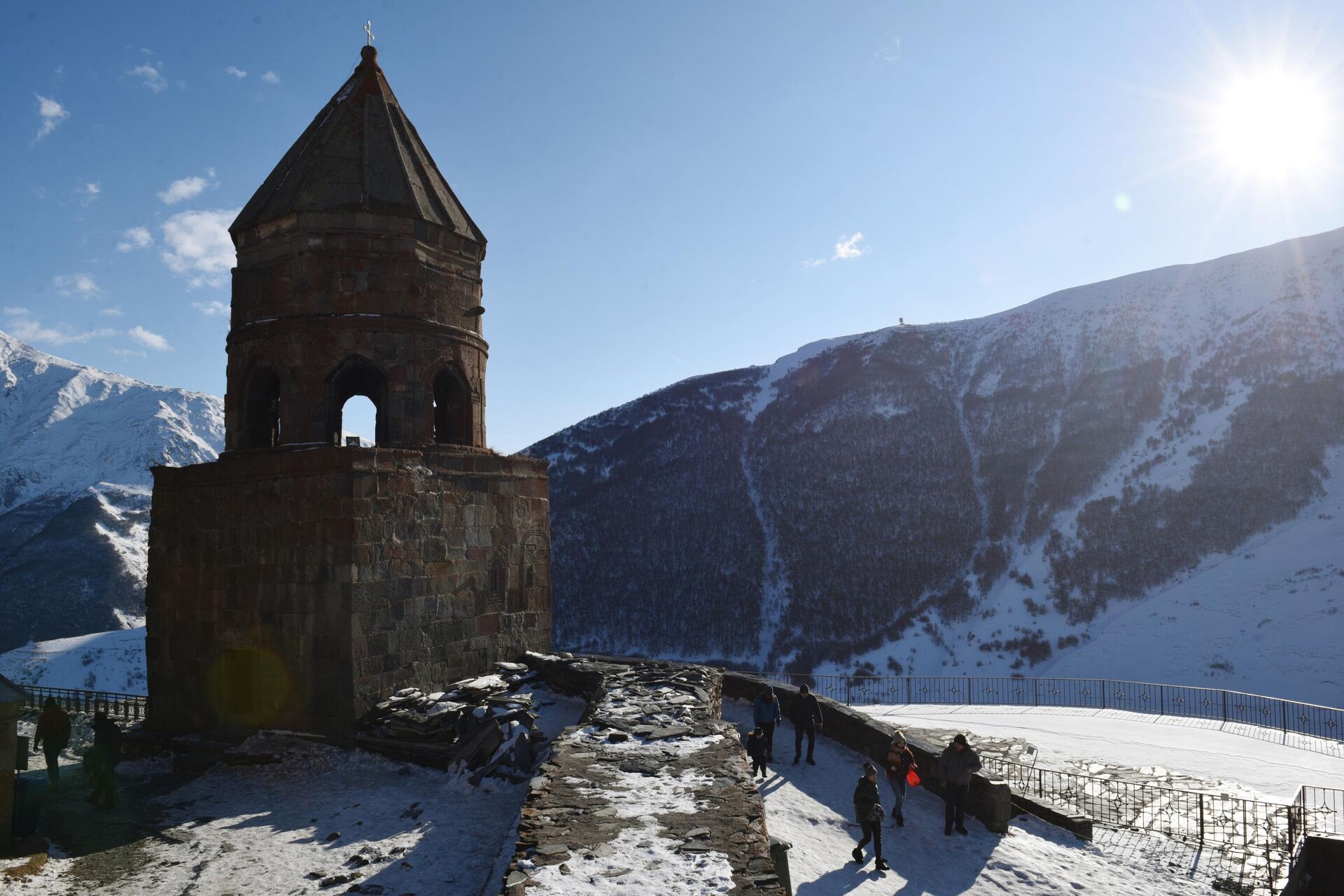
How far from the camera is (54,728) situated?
10547 mm

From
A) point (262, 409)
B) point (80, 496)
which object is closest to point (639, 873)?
point (262, 409)

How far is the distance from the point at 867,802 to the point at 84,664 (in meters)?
61.6

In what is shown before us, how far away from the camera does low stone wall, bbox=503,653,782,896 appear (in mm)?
5430

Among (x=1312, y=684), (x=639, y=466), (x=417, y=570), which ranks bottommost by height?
(x=1312, y=684)

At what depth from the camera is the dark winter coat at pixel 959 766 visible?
10.4 m

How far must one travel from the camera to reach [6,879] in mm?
7191

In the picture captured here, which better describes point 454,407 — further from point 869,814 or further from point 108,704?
point 869,814

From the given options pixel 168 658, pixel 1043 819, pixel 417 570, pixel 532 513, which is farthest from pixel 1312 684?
pixel 168 658

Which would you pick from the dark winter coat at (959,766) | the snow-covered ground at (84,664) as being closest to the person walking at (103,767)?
the dark winter coat at (959,766)

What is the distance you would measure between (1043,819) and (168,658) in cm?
1298

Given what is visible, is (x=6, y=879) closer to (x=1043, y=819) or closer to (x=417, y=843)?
(x=417, y=843)

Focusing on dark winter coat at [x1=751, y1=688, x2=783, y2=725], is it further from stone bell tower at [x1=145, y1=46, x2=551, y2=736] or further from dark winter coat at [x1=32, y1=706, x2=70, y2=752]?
dark winter coat at [x1=32, y1=706, x2=70, y2=752]

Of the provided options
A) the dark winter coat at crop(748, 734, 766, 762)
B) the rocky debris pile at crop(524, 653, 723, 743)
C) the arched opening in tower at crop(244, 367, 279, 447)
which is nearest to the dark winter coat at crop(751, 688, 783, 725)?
the dark winter coat at crop(748, 734, 766, 762)

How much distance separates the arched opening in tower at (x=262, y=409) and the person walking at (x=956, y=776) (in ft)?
35.7
